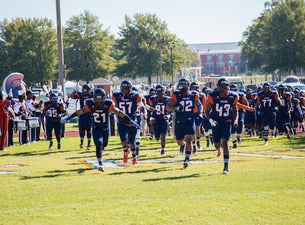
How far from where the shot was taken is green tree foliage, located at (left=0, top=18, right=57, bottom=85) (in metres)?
70.3

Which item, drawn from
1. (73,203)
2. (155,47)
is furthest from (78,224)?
(155,47)

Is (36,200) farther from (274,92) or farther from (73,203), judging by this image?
(274,92)

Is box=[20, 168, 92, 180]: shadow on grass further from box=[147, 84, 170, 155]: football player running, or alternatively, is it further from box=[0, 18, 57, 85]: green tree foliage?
box=[0, 18, 57, 85]: green tree foliage

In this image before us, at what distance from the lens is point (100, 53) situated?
78.4 metres

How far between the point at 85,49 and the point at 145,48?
8.86 m

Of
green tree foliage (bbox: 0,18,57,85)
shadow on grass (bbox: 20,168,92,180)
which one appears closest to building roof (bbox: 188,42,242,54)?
green tree foliage (bbox: 0,18,57,85)

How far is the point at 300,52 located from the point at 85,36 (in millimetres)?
29125

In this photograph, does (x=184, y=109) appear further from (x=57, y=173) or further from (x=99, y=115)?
(x=57, y=173)

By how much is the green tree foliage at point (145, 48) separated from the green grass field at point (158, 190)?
212 feet

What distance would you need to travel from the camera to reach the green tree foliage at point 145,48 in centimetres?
8131

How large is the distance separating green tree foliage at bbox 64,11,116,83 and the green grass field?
61.2 m

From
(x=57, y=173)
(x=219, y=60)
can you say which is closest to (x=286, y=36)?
(x=57, y=173)

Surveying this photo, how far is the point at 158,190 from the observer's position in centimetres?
1065

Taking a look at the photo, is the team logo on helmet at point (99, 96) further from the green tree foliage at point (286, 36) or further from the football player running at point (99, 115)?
the green tree foliage at point (286, 36)
